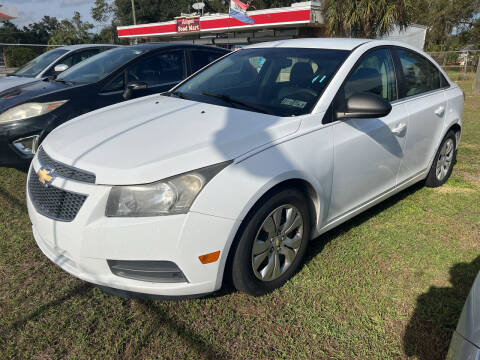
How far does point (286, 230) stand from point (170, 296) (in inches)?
33.7

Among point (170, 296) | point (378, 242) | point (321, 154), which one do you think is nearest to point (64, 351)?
point (170, 296)

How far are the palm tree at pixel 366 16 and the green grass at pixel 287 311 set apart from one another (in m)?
13.4

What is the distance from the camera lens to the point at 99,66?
507 centimetres

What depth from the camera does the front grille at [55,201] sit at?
2076 mm

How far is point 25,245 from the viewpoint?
123 inches

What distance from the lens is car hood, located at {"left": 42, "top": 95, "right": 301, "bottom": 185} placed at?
2.04m

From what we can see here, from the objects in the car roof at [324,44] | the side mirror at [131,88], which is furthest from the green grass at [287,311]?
the side mirror at [131,88]

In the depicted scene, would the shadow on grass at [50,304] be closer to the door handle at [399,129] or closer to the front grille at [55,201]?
the front grille at [55,201]

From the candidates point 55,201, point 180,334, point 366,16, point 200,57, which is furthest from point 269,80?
point 366,16

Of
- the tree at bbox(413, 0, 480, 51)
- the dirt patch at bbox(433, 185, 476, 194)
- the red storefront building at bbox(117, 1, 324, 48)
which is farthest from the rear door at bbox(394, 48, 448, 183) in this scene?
the tree at bbox(413, 0, 480, 51)

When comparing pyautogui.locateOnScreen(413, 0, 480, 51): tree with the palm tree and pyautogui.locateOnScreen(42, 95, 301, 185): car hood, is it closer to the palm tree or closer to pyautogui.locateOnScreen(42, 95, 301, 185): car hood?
the palm tree

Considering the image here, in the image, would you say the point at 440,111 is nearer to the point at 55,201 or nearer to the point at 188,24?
the point at 55,201

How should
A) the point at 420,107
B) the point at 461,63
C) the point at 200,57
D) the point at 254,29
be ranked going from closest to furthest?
the point at 420,107, the point at 200,57, the point at 254,29, the point at 461,63

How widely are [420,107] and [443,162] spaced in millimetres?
1097
